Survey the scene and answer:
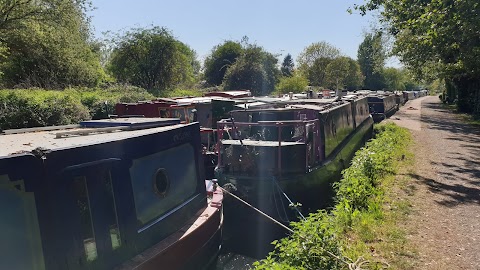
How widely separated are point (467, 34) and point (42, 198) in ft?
39.4

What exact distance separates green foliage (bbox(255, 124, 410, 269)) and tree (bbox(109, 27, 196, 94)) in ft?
65.2

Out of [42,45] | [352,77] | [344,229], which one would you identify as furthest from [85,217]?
[352,77]

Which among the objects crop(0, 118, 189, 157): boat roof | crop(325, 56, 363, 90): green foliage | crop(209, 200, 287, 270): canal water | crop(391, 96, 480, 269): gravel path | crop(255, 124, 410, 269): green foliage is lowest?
crop(209, 200, 287, 270): canal water

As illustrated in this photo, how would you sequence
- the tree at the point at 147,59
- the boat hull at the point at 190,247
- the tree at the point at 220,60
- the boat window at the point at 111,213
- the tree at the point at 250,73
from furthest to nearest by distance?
the tree at the point at 220,60
the tree at the point at 250,73
the tree at the point at 147,59
the boat hull at the point at 190,247
the boat window at the point at 111,213

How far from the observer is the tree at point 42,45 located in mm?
15055

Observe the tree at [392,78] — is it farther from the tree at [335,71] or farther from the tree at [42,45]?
the tree at [42,45]

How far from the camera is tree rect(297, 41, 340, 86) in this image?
4397 cm

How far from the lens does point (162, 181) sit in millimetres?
4770

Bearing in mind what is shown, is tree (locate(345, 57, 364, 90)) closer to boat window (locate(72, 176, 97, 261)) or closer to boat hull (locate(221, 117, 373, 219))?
boat hull (locate(221, 117, 373, 219))

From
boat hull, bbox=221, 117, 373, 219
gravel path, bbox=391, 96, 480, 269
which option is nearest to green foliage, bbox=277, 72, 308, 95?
gravel path, bbox=391, 96, 480, 269

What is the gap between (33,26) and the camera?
15211 mm

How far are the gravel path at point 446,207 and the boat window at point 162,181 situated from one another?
3.16 metres

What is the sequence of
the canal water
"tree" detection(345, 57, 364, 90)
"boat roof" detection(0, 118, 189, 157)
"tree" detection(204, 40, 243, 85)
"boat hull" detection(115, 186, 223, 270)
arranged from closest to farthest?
"boat roof" detection(0, 118, 189, 157) < "boat hull" detection(115, 186, 223, 270) < the canal water < "tree" detection(204, 40, 243, 85) < "tree" detection(345, 57, 364, 90)

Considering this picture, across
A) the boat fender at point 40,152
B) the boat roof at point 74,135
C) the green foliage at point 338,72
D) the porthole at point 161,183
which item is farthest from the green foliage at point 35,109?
the green foliage at point 338,72
